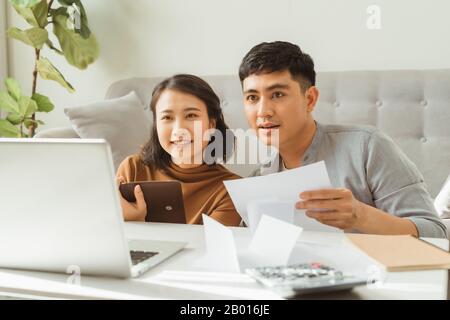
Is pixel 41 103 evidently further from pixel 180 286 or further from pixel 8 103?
pixel 180 286

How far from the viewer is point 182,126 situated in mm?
1441

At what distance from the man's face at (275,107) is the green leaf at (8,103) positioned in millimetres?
1567

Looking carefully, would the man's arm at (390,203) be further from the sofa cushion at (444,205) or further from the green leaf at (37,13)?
the green leaf at (37,13)

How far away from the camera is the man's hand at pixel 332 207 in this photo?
39.7 inches

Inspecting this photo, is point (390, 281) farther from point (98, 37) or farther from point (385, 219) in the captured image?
point (98, 37)

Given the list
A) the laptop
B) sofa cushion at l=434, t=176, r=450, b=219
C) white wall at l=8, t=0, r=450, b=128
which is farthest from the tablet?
white wall at l=8, t=0, r=450, b=128

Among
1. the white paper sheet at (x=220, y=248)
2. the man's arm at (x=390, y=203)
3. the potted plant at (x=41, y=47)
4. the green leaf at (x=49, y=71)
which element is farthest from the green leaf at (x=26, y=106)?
the white paper sheet at (x=220, y=248)

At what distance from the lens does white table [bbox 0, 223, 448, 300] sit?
760mm

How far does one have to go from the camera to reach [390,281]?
2.65 feet

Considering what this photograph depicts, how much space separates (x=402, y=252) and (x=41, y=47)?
2258mm

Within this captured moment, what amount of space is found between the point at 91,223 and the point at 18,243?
136 mm

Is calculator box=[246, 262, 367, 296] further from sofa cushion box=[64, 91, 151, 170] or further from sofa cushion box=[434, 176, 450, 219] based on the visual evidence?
sofa cushion box=[64, 91, 151, 170]

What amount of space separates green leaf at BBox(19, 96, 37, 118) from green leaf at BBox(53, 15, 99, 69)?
0.27 meters

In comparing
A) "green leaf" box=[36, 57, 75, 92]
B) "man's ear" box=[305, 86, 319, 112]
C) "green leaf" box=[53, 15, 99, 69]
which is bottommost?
"man's ear" box=[305, 86, 319, 112]
